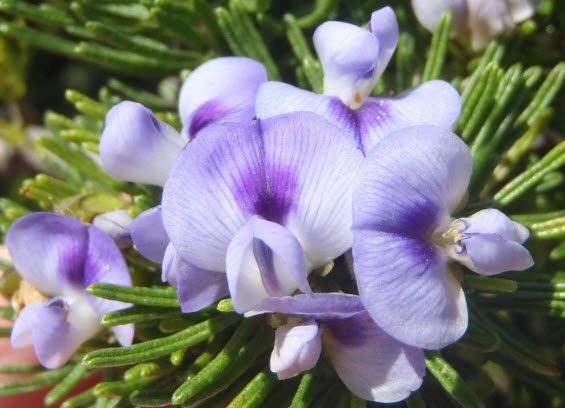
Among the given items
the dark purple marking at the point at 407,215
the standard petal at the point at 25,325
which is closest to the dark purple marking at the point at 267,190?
the dark purple marking at the point at 407,215

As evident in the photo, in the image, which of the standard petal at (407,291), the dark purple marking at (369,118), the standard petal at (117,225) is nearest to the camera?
the standard petal at (407,291)

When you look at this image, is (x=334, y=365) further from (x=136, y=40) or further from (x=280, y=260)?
(x=136, y=40)

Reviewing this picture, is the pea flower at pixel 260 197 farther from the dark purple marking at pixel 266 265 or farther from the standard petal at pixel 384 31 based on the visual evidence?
the standard petal at pixel 384 31

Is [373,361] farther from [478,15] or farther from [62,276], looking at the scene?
[478,15]

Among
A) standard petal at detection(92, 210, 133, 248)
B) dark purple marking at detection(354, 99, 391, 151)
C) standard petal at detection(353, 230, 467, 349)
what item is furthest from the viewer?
standard petal at detection(92, 210, 133, 248)

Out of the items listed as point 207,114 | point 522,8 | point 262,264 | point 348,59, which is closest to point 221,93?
point 207,114

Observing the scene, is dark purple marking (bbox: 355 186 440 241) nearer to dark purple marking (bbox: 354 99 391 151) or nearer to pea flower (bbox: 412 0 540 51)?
dark purple marking (bbox: 354 99 391 151)

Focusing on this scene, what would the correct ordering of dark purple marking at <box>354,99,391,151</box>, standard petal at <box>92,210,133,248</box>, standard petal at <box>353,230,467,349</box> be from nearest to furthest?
standard petal at <box>353,230,467,349</box> < dark purple marking at <box>354,99,391,151</box> < standard petal at <box>92,210,133,248</box>

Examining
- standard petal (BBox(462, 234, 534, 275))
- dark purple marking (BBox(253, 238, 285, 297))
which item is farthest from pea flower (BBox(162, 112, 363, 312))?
standard petal (BBox(462, 234, 534, 275))
